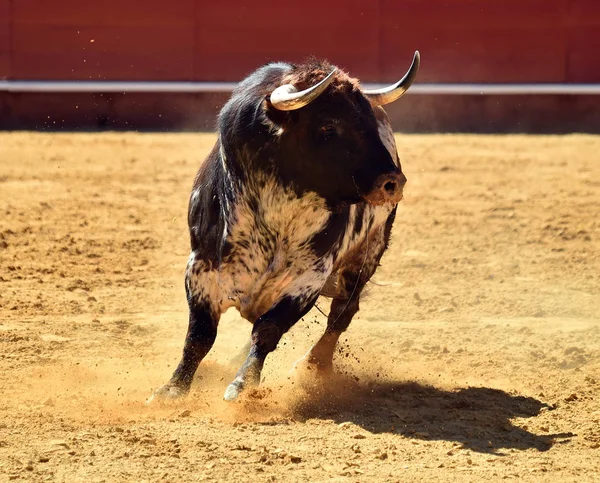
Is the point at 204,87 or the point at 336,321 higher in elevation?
the point at 336,321

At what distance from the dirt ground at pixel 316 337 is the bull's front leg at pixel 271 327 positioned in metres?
0.06

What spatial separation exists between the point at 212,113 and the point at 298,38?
1.08 metres

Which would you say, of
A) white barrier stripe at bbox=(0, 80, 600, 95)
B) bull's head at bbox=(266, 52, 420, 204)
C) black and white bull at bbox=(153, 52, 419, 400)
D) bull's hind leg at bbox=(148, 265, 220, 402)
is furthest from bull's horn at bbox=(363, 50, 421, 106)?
white barrier stripe at bbox=(0, 80, 600, 95)

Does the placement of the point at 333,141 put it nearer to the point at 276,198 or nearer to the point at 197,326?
the point at 276,198

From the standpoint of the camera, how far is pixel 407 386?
4.06m

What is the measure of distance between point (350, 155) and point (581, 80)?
7.85 metres

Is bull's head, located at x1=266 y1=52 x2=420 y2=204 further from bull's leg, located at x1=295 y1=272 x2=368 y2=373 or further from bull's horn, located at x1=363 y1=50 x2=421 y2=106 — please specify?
bull's leg, located at x1=295 y1=272 x2=368 y2=373

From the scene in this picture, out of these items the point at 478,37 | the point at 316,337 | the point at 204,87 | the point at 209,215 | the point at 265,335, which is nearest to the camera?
the point at 265,335

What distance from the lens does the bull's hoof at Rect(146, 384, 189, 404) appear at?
3597mm

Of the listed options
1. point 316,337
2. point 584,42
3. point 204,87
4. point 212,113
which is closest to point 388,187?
point 316,337

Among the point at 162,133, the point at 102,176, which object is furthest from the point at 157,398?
the point at 162,133

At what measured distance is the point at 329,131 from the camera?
3.67 m

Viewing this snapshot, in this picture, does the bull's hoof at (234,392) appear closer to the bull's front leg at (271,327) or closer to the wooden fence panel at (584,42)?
the bull's front leg at (271,327)

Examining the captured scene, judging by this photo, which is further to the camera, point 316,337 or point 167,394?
point 316,337
